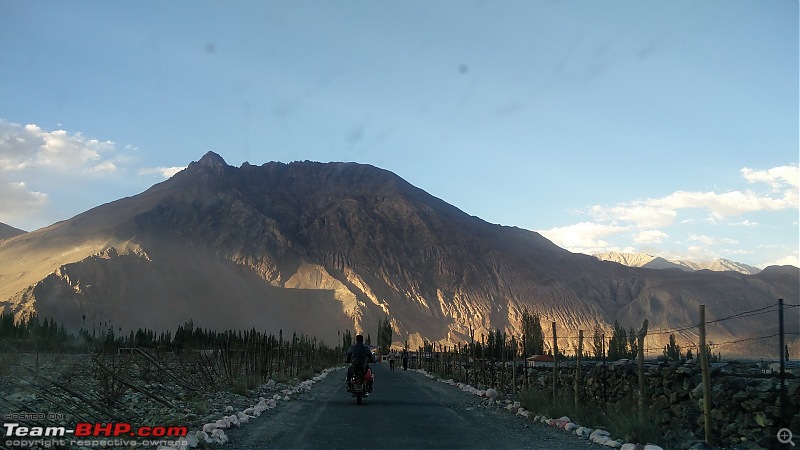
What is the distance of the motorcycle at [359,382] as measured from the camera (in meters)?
19.7

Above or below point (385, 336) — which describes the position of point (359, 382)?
above

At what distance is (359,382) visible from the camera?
19.8 metres

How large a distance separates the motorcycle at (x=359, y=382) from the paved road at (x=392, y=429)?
31 centimetres

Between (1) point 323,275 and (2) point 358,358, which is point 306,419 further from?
(1) point 323,275

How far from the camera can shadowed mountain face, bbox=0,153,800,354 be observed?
10031 centimetres

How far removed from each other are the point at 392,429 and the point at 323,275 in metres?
109

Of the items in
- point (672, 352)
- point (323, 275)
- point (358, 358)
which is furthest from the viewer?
point (323, 275)

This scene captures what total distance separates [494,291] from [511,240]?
2710 centimetres

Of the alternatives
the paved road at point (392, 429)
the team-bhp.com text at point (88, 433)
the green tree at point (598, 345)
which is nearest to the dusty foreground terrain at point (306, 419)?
the paved road at point (392, 429)

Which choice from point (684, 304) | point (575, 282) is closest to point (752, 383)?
point (684, 304)

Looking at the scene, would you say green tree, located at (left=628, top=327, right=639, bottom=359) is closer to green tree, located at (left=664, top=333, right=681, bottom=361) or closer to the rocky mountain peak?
green tree, located at (left=664, top=333, right=681, bottom=361)

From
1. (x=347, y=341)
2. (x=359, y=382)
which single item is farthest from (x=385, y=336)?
(x=359, y=382)

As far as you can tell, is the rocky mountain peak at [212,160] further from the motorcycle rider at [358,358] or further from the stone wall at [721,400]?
the stone wall at [721,400]

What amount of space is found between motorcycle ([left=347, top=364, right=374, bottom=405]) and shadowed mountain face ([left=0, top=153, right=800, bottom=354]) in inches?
3006
